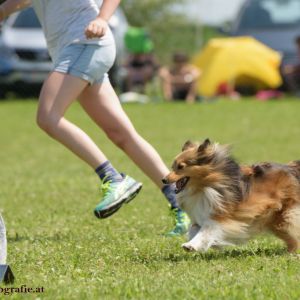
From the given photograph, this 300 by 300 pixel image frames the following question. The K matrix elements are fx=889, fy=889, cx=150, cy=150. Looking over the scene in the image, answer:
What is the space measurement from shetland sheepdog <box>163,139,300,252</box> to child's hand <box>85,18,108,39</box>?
2.87 ft

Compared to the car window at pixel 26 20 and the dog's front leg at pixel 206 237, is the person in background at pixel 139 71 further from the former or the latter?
the dog's front leg at pixel 206 237

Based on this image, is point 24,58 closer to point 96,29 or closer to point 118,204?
point 118,204

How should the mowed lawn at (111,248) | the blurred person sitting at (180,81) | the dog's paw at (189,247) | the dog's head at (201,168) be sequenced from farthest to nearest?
the blurred person sitting at (180,81) → the dog's head at (201,168) → the dog's paw at (189,247) → the mowed lawn at (111,248)

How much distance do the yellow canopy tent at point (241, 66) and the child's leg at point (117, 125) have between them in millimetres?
15823

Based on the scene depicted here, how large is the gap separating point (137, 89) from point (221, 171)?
55.7 ft

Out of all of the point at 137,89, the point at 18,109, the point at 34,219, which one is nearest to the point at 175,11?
the point at 137,89

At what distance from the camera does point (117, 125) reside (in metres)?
5.80

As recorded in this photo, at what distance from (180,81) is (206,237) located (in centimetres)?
1593

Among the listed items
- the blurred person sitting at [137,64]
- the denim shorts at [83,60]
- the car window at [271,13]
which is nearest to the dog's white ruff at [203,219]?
the denim shorts at [83,60]

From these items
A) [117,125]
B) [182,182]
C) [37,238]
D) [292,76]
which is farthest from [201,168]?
[292,76]

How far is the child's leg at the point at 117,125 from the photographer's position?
227 inches

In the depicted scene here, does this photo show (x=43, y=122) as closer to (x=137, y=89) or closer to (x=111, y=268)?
(x=111, y=268)

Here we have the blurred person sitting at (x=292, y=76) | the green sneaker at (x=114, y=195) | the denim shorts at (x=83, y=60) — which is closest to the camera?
the denim shorts at (x=83, y=60)

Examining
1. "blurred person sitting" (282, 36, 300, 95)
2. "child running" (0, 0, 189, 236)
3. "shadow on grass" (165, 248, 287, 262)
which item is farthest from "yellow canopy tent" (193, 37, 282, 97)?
"shadow on grass" (165, 248, 287, 262)
